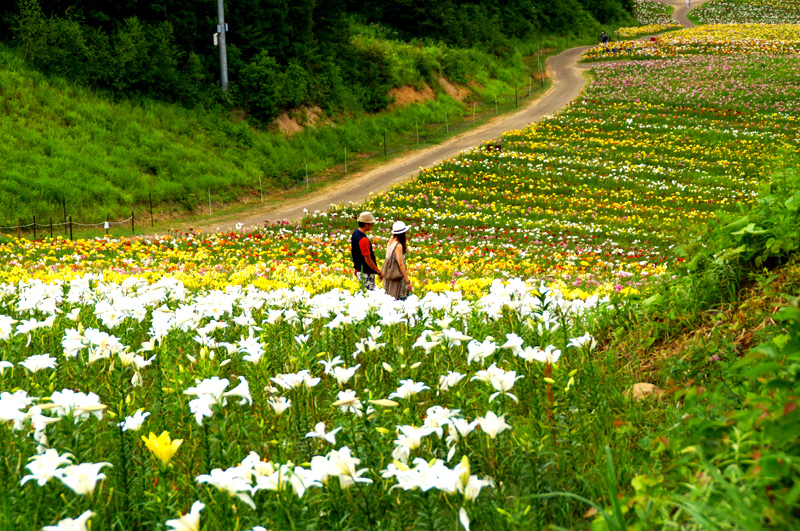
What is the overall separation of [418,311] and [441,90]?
1513 inches

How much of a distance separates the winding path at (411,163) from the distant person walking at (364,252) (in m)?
13.4

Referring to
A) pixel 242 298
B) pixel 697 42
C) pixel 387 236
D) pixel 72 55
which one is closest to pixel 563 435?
pixel 242 298

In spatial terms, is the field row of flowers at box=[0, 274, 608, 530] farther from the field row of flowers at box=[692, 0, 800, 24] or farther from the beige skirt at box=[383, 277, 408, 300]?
the field row of flowers at box=[692, 0, 800, 24]

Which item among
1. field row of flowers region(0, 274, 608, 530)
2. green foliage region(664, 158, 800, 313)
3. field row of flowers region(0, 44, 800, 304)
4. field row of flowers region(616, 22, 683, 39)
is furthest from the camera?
field row of flowers region(616, 22, 683, 39)

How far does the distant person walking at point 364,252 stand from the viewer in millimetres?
8317

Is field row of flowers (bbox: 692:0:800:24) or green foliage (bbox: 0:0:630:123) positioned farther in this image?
field row of flowers (bbox: 692:0:800:24)

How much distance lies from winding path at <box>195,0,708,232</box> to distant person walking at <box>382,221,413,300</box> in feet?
47.9

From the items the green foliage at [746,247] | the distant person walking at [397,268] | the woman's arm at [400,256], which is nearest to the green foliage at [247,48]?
the distant person walking at [397,268]

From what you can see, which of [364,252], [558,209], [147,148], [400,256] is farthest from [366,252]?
[147,148]

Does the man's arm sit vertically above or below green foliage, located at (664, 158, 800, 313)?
below

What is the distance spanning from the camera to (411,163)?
29.5 metres

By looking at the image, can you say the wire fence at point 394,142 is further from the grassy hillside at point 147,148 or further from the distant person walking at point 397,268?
Result: the distant person walking at point 397,268

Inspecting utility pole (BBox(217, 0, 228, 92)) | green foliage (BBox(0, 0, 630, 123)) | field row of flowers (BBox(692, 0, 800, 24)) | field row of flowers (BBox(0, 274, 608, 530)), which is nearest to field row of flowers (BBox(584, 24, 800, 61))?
green foliage (BBox(0, 0, 630, 123))

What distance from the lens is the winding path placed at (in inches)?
927
